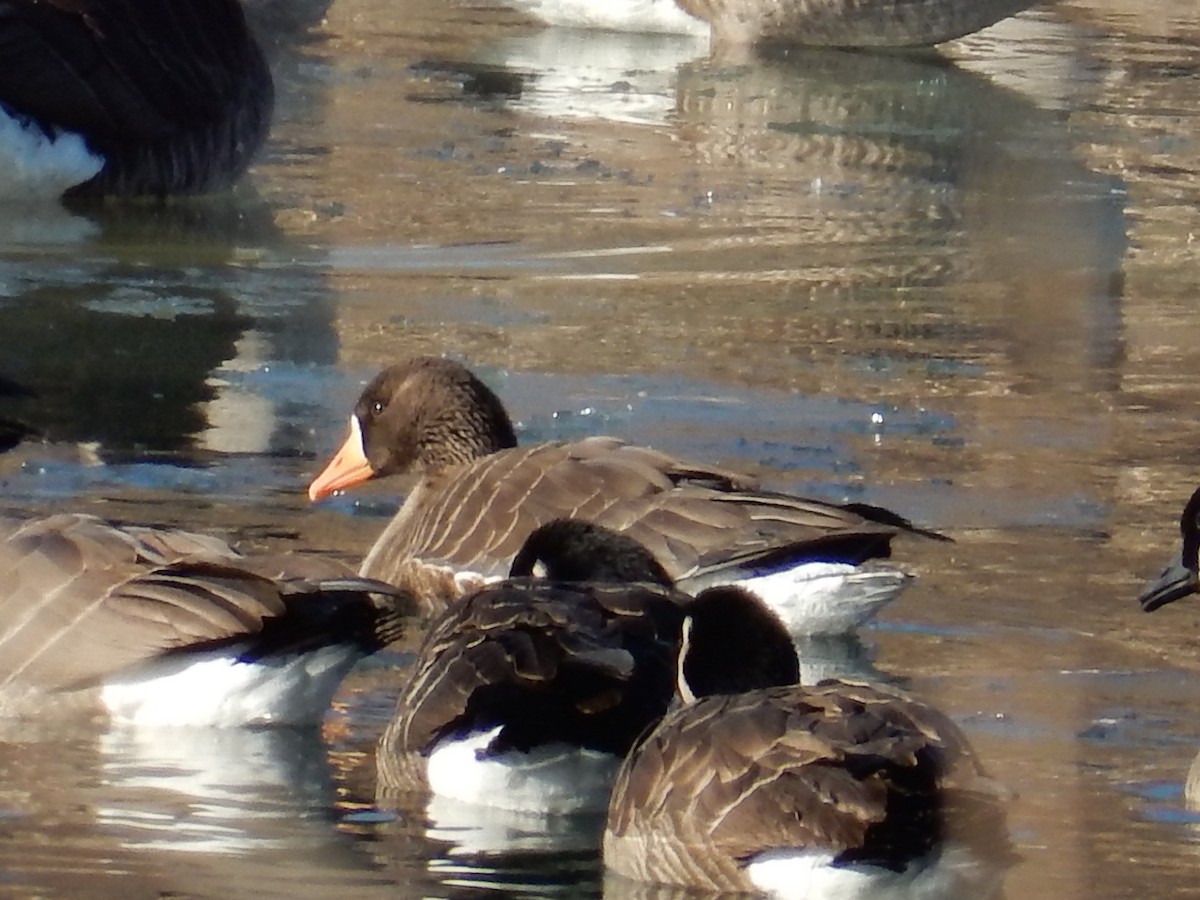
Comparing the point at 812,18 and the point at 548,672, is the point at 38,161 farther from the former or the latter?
the point at 812,18

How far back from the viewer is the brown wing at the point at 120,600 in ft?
20.6

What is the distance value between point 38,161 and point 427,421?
4.28 meters

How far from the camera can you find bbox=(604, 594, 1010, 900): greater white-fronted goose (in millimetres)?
5191

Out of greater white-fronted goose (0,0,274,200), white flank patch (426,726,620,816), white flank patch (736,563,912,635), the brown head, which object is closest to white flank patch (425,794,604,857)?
white flank patch (426,726,620,816)

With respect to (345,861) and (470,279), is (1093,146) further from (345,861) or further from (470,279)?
(345,861)

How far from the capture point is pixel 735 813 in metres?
5.36

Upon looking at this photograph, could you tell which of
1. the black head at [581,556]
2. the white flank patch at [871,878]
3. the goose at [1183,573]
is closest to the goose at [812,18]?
the goose at [1183,573]

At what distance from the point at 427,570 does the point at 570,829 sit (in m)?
1.78

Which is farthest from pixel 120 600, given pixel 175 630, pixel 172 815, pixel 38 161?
pixel 38 161

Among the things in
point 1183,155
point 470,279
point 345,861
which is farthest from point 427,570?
point 1183,155

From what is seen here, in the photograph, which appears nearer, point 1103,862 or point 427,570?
point 1103,862

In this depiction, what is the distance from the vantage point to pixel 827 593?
712 cm

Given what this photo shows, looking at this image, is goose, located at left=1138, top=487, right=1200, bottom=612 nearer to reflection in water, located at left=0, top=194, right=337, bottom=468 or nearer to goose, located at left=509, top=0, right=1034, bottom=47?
reflection in water, located at left=0, top=194, right=337, bottom=468

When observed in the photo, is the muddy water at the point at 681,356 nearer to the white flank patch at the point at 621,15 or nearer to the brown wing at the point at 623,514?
the brown wing at the point at 623,514
